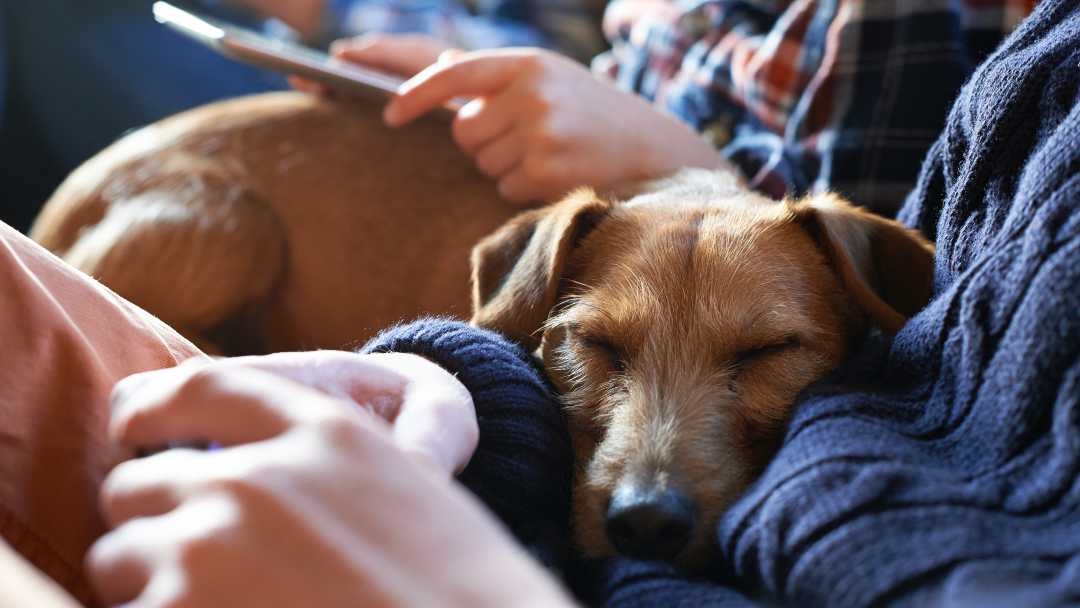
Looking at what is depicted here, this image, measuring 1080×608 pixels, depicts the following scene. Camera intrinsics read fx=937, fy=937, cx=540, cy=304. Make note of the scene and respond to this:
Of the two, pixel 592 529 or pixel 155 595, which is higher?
pixel 155 595

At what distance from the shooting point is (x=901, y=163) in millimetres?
1919

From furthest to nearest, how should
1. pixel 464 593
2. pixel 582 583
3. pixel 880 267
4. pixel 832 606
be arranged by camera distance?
pixel 880 267, pixel 582 583, pixel 832 606, pixel 464 593

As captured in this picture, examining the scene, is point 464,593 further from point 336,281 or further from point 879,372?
point 336,281

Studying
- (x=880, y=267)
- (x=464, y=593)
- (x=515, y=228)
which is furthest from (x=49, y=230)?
(x=464, y=593)

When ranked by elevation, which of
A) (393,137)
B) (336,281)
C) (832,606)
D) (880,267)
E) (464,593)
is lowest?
(336,281)

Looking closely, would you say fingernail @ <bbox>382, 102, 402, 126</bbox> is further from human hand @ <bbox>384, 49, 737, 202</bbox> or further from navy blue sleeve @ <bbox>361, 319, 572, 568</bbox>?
navy blue sleeve @ <bbox>361, 319, 572, 568</bbox>

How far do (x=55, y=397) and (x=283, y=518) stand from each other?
0.43 m

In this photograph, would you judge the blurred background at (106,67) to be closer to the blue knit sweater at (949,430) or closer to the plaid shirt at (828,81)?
the plaid shirt at (828,81)

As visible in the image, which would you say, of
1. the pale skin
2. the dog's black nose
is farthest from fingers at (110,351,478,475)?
the pale skin

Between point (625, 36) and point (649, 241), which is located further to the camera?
point (625, 36)

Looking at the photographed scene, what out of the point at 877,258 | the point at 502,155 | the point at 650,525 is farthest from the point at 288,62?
the point at 650,525

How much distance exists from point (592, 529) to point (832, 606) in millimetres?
401

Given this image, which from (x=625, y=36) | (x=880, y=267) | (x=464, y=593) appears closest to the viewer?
(x=464, y=593)

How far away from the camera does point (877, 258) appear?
1440 millimetres
